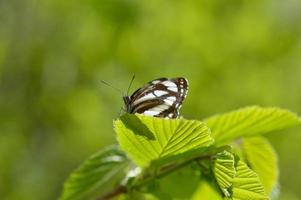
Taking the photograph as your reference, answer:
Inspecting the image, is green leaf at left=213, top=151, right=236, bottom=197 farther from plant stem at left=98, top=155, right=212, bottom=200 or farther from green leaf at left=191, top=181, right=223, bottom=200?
green leaf at left=191, top=181, right=223, bottom=200

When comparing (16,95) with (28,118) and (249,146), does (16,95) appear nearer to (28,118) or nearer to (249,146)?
(28,118)

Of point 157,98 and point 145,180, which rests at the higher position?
point 157,98

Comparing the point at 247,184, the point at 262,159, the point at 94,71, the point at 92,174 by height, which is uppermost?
the point at 94,71

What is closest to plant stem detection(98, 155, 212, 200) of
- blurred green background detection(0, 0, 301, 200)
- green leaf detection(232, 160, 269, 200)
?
green leaf detection(232, 160, 269, 200)

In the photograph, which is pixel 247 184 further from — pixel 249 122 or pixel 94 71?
pixel 94 71

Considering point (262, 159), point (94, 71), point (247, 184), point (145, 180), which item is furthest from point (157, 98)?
point (94, 71)

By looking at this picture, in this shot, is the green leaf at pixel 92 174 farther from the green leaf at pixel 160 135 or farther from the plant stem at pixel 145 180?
the green leaf at pixel 160 135

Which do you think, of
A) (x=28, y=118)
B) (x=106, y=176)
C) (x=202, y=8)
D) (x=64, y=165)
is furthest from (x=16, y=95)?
(x=106, y=176)
